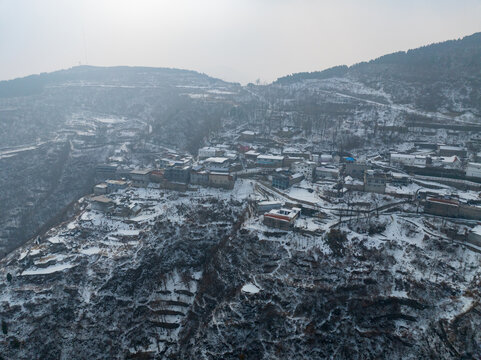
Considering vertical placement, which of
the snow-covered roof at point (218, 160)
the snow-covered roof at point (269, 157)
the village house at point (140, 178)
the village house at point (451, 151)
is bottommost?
the village house at point (140, 178)

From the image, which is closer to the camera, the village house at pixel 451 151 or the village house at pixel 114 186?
the village house at pixel 114 186

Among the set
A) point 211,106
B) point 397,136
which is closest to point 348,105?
point 397,136

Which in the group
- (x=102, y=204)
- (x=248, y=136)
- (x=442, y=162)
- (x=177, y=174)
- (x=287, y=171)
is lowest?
(x=102, y=204)

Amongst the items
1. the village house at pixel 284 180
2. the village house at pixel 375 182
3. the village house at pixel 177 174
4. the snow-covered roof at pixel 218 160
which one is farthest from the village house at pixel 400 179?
the village house at pixel 177 174

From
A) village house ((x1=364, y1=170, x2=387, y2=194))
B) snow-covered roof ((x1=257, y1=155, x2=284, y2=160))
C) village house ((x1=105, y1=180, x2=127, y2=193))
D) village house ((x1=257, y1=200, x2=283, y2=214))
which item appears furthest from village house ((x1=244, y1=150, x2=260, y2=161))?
village house ((x1=105, y1=180, x2=127, y2=193))

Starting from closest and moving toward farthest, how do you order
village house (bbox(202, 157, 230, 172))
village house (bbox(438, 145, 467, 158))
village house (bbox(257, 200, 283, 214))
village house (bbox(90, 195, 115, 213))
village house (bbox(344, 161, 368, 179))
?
village house (bbox(257, 200, 283, 214)) → village house (bbox(90, 195, 115, 213)) → village house (bbox(344, 161, 368, 179)) → village house (bbox(202, 157, 230, 172)) → village house (bbox(438, 145, 467, 158))

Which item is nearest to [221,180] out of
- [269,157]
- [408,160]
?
[269,157]

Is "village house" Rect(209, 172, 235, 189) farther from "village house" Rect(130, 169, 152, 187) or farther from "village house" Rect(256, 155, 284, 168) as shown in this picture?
"village house" Rect(130, 169, 152, 187)

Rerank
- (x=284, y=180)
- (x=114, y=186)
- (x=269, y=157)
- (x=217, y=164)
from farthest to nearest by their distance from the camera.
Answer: (x=269, y=157), (x=217, y=164), (x=114, y=186), (x=284, y=180)

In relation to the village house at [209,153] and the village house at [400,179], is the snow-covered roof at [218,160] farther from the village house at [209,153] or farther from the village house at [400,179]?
the village house at [400,179]

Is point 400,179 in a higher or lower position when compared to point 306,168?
lower

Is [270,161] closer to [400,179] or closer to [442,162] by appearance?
[400,179]
